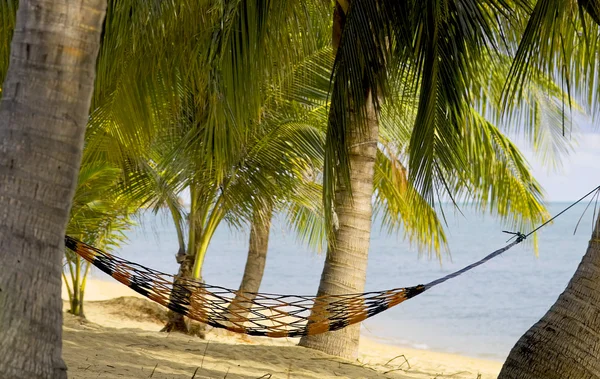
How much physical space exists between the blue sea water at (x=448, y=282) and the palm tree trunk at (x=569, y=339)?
244cm

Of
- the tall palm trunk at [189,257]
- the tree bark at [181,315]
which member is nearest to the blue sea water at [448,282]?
the tall palm trunk at [189,257]

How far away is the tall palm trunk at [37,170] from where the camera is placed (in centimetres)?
198

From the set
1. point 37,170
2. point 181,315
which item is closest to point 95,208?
point 181,315

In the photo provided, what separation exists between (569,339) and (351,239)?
1981mm

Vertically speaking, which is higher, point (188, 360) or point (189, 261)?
point (189, 261)

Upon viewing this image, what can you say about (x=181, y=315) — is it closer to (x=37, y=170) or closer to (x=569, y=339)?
(x=569, y=339)

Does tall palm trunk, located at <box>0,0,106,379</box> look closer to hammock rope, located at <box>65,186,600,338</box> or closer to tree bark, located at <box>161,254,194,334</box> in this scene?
hammock rope, located at <box>65,186,600,338</box>

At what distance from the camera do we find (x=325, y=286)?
4.89 meters

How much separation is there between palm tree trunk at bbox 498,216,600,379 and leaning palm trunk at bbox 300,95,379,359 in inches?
70.1

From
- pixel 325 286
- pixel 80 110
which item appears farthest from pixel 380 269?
pixel 80 110

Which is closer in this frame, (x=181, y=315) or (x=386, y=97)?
(x=386, y=97)

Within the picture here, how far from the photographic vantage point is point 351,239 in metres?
4.86

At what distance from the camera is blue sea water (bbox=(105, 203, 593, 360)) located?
14102 millimetres

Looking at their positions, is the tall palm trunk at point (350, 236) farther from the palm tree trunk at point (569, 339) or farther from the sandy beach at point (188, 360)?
the palm tree trunk at point (569, 339)
